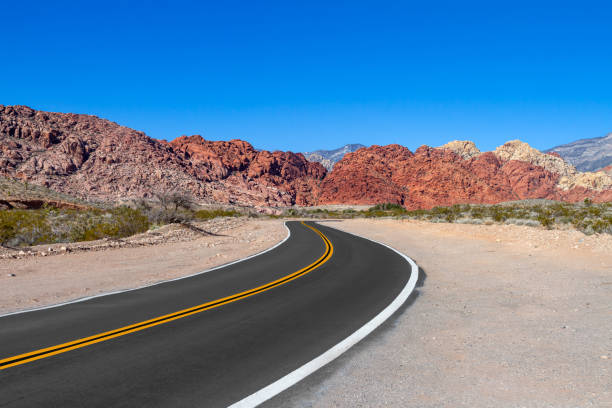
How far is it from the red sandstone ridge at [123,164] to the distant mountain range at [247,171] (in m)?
0.21

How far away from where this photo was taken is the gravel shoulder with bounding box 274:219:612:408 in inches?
165

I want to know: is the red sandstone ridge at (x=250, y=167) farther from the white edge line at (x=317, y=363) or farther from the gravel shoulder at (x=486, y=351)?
the white edge line at (x=317, y=363)

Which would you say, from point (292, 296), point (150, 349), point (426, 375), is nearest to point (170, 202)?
point (292, 296)

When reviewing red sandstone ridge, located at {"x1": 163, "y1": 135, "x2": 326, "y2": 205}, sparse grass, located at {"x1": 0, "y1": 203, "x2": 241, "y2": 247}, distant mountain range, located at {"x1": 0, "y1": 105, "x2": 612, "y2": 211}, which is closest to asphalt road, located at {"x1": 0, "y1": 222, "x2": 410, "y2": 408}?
sparse grass, located at {"x1": 0, "y1": 203, "x2": 241, "y2": 247}

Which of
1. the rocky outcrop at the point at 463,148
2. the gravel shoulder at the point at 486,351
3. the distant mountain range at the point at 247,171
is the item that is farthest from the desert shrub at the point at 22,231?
the rocky outcrop at the point at 463,148

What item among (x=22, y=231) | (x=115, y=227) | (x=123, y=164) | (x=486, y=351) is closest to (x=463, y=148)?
(x=123, y=164)

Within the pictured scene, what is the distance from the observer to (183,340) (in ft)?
19.4

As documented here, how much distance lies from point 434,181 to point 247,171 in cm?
5509

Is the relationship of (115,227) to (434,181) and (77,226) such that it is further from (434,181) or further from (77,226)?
(434,181)

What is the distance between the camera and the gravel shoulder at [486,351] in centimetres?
419

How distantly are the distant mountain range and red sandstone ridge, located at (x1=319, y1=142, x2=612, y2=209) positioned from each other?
0.31 meters

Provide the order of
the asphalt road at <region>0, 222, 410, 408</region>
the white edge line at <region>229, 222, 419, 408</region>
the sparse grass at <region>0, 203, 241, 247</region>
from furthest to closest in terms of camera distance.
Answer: the sparse grass at <region>0, 203, 241, 247</region>, the asphalt road at <region>0, 222, 410, 408</region>, the white edge line at <region>229, 222, 419, 408</region>

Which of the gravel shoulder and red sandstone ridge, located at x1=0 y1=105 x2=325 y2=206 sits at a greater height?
red sandstone ridge, located at x1=0 y1=105 x2=325 y2=206

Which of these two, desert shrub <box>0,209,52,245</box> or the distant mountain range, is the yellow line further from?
the distant mountain range
